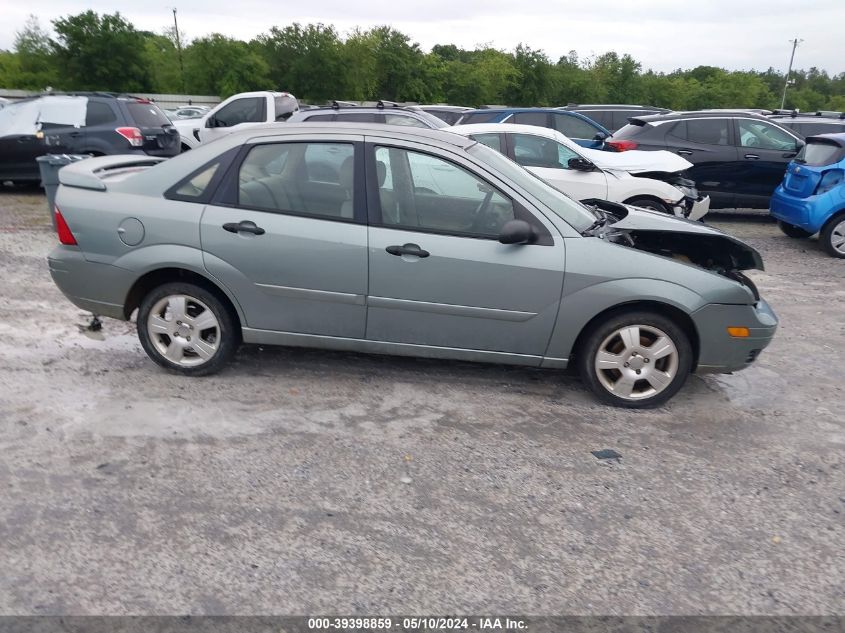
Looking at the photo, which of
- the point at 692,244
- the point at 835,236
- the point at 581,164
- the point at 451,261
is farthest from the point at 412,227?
the point at 835,236

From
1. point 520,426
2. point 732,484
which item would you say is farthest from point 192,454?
point 732,484

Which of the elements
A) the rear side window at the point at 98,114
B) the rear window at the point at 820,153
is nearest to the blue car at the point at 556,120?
the rear window at the point at 820,153

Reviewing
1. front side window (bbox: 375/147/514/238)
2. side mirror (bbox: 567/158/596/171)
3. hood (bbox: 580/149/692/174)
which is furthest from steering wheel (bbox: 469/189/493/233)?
hood (bbox: 580/149/692/174)

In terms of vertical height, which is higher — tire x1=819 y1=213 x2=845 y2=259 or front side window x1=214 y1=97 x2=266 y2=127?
front side window x1=214 y1=97 x2=266 y2=127

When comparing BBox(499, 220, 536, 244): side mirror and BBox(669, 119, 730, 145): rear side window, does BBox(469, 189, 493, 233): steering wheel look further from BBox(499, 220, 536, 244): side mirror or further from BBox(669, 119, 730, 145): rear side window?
BBox(669, 119, 730, 145): rear side window

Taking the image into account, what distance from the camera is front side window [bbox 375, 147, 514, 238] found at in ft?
14.6

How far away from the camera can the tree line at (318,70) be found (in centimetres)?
4231

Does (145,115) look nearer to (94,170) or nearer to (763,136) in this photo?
(94,170)

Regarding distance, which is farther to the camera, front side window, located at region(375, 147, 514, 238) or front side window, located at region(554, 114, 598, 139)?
front side window, located at region(554, 114, 598, 139)

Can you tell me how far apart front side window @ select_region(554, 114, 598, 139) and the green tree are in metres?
37.5

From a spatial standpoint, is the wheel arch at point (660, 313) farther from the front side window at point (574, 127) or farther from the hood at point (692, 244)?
the front side window at point (574, 127)

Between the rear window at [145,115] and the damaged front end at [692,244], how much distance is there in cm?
912

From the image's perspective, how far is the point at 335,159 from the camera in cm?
457

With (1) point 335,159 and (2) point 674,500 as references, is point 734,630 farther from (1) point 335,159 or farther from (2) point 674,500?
Result: (1) point 335,159
